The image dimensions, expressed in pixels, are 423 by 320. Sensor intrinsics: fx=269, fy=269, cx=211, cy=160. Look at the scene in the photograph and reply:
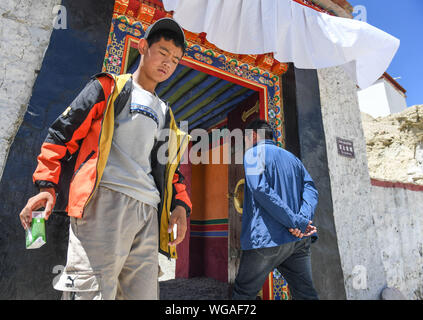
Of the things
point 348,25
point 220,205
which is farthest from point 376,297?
point 348,25

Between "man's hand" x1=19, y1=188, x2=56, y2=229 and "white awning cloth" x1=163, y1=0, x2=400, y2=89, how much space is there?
2.19 meters

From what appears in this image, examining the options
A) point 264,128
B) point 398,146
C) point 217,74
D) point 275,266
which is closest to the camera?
point 275,266

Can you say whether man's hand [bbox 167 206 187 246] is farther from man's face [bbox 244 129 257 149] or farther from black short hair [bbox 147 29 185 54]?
man's face [bbox 244 129 257 149]

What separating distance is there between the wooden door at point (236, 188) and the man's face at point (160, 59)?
97.4 inches

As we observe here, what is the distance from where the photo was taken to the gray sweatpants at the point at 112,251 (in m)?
1.07

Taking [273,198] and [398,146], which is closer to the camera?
[273,198]

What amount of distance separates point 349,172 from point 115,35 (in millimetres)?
3565

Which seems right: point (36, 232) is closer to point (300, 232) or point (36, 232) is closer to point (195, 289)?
point (300, 232)

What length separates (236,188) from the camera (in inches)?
153

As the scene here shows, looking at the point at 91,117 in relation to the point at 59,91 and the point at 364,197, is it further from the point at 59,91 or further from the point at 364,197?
the point at 364,197

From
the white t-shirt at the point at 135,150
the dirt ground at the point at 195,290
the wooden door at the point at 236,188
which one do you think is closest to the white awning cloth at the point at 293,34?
the wooden door at the point at 236,188

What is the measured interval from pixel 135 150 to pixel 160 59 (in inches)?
22.3

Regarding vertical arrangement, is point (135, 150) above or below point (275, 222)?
above

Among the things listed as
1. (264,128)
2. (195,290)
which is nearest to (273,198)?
(264,128)
